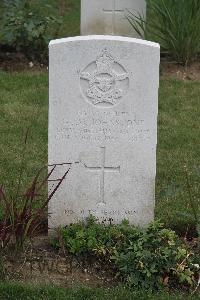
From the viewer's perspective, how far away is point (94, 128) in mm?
5094

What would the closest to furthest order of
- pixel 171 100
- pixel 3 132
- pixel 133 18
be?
pixel 3 132 → pixel 171 100 → pixel 133 18

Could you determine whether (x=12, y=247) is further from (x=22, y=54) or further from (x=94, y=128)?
(x=22, y=54)

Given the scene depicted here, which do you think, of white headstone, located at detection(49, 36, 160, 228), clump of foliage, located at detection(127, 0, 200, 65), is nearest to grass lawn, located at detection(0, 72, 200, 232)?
white headstone, located at detection(49, 36, 160, 228)

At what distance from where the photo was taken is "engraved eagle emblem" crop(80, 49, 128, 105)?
198 inches

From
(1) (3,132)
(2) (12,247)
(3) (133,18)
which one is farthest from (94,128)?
(3) (133,18)

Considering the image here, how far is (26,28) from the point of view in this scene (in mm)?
8992

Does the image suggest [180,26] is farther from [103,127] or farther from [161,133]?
[103,127]

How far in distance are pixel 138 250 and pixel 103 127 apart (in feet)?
2.63

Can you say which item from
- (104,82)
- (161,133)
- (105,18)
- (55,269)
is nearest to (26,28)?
(105,18)

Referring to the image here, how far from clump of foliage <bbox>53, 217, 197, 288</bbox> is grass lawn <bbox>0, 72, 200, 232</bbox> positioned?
356mm

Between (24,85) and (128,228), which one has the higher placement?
(24,85)

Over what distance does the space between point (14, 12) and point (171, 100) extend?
2.19 m

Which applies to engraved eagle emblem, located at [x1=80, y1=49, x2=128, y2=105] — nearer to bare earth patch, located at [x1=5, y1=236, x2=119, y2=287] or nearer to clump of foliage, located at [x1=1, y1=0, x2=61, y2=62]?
bare earth patch, located at [x1=5, y1=236, x2=119, y2=287]

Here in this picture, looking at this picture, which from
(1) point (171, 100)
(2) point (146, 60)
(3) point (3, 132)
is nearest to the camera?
(2) point (146, 60)
